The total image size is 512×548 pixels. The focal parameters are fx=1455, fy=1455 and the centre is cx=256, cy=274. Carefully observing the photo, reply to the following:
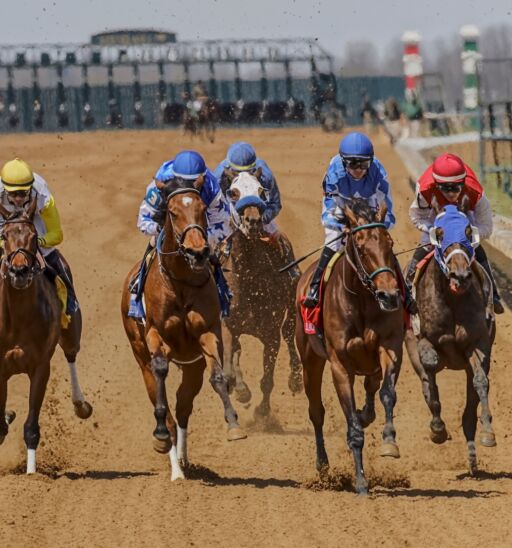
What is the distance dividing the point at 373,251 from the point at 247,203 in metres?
3.62

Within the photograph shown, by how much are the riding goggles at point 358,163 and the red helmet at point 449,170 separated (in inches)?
17.8

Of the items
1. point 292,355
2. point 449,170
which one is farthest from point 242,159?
point 449,170

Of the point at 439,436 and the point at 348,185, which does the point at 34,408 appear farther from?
the point at 439,436

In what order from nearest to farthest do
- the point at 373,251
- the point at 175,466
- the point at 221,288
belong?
the point at 373,251 < the point at 175,466 < the point at 221,288

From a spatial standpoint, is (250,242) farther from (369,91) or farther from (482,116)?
(369,91)

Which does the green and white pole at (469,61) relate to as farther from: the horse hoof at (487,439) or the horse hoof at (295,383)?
the horse hoof at (487,439)

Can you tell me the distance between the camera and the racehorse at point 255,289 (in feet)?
39.5

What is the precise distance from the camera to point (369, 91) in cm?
5953

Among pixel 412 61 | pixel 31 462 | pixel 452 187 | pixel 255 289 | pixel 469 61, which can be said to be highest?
pixel 412 61

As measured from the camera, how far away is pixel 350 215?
28.4 ft

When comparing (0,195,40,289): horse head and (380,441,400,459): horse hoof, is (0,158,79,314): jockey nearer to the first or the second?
(0,195,40,289): horse head

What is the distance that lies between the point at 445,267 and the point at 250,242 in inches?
123

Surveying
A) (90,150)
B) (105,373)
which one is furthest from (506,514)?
(90,150)

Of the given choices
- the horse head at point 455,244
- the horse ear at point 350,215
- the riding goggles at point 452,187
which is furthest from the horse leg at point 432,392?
the horse ear at point 350,215
